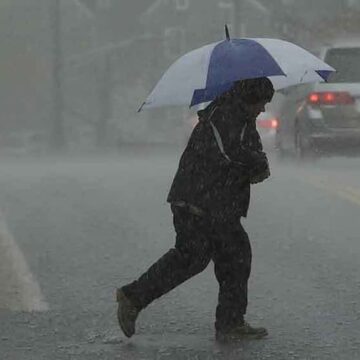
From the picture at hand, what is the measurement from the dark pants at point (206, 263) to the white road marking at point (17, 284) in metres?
1.20

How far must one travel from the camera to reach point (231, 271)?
5828 mm

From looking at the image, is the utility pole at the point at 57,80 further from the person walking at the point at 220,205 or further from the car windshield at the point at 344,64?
the person walking at the point at 220,205

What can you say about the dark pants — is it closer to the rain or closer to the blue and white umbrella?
the rain

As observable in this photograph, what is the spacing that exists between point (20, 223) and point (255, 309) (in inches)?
185

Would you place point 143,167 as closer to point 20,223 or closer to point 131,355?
point 20,223

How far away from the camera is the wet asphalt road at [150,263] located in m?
5.84

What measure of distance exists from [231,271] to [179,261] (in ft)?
0.89

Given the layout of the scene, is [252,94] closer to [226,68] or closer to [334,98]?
[226,68]

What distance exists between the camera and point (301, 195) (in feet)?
42.2

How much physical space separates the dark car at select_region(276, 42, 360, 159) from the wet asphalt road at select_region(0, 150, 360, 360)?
4.37 feet

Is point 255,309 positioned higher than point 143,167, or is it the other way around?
point 255,309

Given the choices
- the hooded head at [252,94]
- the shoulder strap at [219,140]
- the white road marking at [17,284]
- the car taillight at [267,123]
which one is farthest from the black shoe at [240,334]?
the car taillight at [267,123]

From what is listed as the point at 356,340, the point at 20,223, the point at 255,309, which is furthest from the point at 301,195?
the point at 356,340

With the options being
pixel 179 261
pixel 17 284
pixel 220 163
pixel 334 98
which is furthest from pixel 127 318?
pixel 334 98
